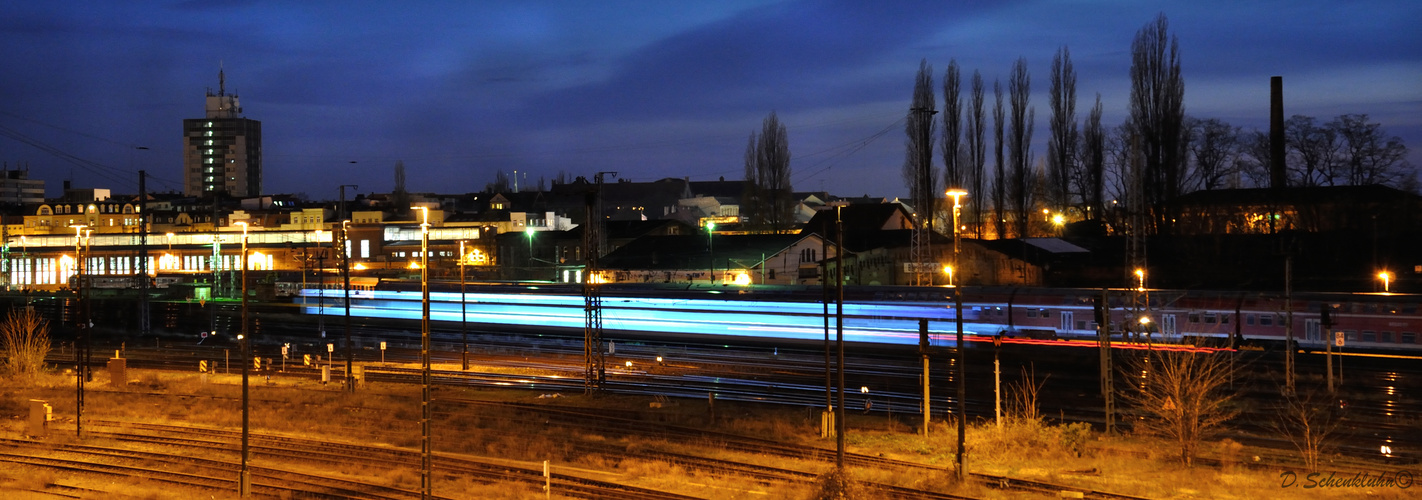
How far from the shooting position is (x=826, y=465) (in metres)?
20.3

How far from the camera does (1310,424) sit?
22094 millimetres

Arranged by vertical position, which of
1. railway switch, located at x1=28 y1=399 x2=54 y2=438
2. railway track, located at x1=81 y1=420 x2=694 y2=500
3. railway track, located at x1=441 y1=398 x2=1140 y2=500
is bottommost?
railway track, located at x1=81 y1=420 x2=694 y2=500

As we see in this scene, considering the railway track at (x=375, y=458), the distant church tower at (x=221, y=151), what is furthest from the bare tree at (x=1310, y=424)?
the distant church tower at (x=221, y=151)

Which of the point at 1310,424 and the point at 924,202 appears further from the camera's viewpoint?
the point at 924,202

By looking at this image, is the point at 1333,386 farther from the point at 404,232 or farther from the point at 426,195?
the point at 426,195

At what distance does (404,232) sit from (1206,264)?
62.7m

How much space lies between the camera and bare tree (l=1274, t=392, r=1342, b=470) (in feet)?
60.6

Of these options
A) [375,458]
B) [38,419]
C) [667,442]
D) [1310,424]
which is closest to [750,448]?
[667,442]

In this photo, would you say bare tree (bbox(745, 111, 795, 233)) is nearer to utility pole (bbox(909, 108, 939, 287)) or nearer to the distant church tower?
utility pole (bbox(909, 108, 939, 287))

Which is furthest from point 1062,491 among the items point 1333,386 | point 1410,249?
point 1410,249

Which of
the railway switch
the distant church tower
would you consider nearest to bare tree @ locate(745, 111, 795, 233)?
the railway switch

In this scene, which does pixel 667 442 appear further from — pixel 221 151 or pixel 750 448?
pixel 221 151

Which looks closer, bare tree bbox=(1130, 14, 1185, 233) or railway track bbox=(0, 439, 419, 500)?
railway track bbox=(0, 439, 419, 500)

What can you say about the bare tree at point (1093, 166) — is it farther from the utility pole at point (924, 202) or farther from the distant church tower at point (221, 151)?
the distant church tower at point (221, 151)
